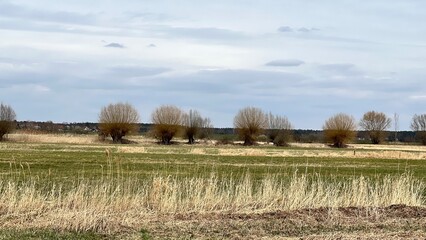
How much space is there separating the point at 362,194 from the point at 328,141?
123382mm

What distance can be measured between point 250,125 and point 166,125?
742 inches

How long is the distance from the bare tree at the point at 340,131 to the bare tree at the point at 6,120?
66024mm

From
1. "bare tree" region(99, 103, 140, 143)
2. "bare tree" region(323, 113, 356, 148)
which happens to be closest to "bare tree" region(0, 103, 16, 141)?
"bare tree" region(99, 103, 140, 143)

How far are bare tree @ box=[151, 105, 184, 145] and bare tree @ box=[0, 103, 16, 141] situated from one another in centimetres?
2947

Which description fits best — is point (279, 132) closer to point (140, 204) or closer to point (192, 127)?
point (192, 127)

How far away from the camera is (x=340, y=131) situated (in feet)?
459

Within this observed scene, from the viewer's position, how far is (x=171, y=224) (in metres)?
14.5

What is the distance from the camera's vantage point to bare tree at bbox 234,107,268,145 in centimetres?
14025

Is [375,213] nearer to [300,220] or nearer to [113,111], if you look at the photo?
[300,220]

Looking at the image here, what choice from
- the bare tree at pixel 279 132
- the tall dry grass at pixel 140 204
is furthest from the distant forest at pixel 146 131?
the tall dry grass at pixel 140 204

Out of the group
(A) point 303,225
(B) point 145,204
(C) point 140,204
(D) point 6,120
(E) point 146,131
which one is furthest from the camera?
(E) point 146,131

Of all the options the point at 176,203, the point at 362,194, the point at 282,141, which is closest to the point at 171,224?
the point at 176,203

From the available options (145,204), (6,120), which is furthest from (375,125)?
(145,204)

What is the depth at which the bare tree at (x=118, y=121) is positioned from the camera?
434 feet
